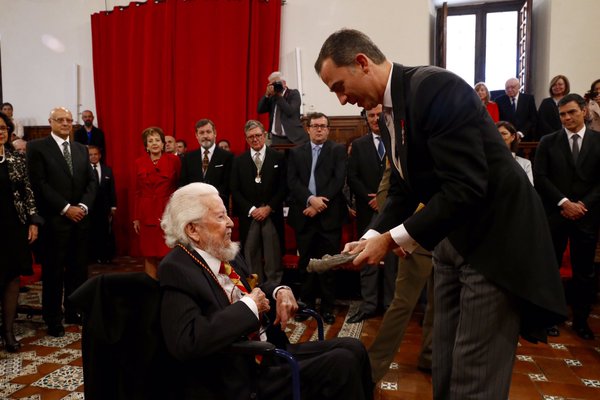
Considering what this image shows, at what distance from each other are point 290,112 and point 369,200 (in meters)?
2.26

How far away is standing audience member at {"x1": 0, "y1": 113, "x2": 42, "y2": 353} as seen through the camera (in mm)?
3223

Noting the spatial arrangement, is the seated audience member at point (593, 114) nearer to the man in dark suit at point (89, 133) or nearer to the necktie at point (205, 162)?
the necktie at point (205, 162)

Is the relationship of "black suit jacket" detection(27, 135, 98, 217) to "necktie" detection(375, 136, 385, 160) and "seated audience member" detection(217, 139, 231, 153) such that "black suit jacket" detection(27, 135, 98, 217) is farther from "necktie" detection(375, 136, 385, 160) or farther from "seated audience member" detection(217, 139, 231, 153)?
"seated audience member" detection(217, 139, 231, 153)

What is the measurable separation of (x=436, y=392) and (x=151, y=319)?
95 cm

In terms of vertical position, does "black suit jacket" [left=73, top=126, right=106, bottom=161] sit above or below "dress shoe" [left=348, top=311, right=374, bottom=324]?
above

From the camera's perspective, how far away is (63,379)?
2.78 metres

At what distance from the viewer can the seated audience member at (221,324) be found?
4.92 ft

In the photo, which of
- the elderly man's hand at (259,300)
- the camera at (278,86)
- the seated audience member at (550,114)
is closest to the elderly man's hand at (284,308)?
the elderly man's hand at (259,300)

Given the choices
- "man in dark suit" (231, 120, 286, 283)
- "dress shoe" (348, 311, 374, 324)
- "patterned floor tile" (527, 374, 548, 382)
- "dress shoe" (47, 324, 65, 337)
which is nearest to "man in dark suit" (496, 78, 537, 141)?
"man in dark suit" (231, 120, 286, 283)

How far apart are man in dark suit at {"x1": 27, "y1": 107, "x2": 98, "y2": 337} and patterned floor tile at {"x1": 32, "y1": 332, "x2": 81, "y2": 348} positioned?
0.06m

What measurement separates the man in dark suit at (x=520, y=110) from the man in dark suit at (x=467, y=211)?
514 cm

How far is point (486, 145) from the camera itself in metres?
1.29

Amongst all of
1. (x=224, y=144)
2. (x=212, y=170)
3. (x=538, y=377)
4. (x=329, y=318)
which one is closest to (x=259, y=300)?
(x=538, y=377)

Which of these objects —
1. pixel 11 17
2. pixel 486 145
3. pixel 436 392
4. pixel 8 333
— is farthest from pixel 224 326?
pixel 11 17
